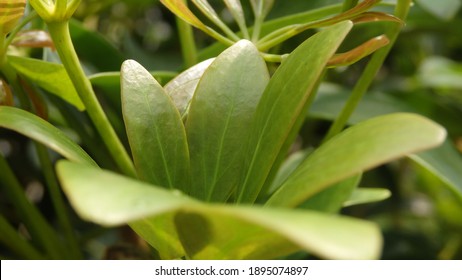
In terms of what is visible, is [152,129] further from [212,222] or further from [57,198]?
[57,198]

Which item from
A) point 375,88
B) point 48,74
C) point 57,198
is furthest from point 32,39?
point 375,88

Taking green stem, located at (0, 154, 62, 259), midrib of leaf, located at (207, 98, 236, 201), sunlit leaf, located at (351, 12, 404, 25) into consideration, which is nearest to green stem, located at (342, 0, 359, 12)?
sunlit leaf, located at (351, 12, 404, 25)

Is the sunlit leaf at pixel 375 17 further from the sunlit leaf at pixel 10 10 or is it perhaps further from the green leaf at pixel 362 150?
the sunlit leaf at pixel 10 10

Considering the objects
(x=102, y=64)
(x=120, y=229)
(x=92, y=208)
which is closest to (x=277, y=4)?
(x=102, y=64)

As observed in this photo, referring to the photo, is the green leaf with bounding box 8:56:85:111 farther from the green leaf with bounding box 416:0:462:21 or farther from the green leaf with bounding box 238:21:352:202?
the green leaf with bounding box 416:0:462:21
